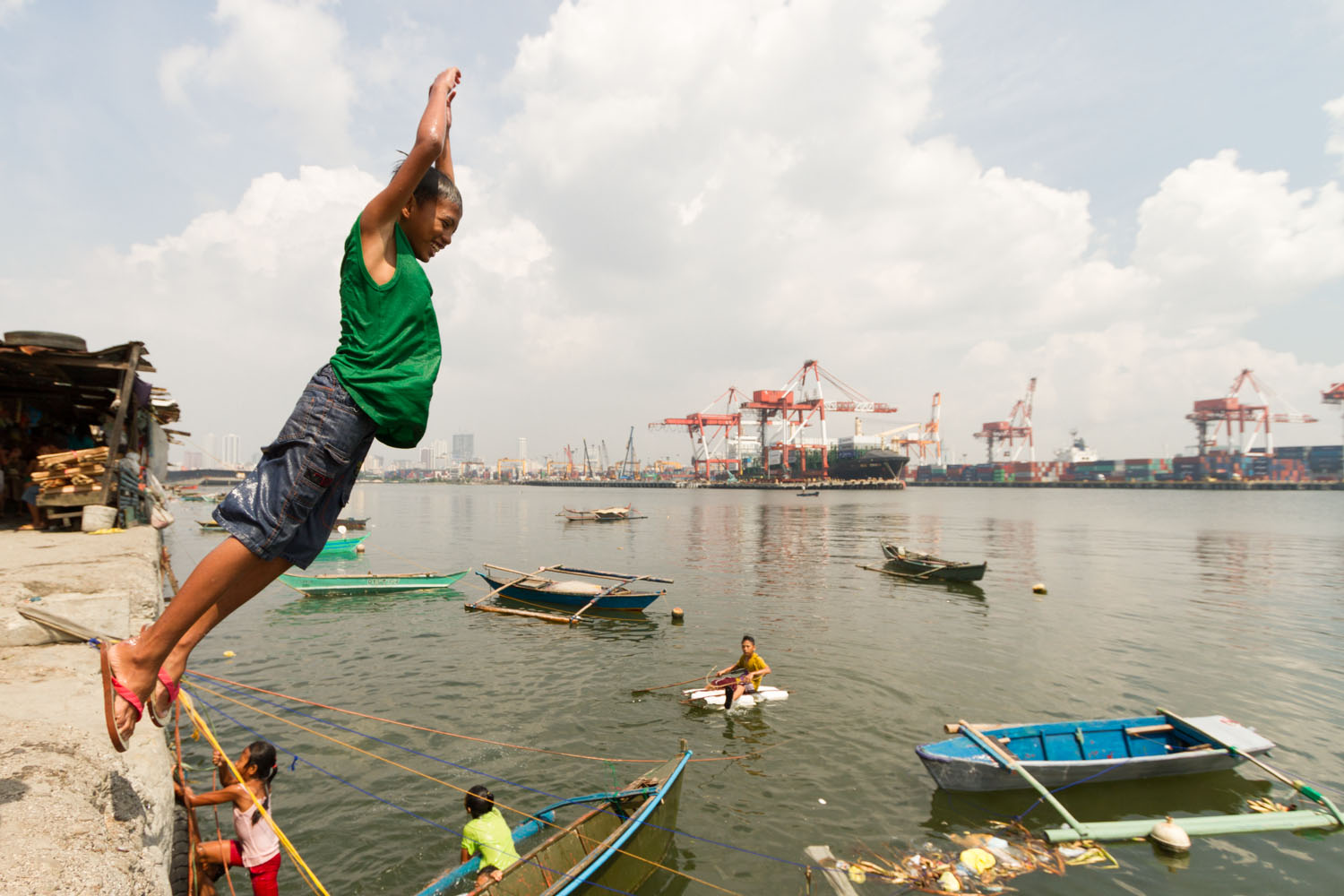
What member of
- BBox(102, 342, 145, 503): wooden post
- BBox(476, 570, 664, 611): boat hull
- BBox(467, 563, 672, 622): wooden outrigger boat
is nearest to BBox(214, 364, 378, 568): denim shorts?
BBox(102, 342, 145, 503): wooden post

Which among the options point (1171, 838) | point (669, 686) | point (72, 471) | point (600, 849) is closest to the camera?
point (600, 849)

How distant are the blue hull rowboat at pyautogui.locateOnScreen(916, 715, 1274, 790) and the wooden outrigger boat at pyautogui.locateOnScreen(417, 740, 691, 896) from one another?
13.6 ft

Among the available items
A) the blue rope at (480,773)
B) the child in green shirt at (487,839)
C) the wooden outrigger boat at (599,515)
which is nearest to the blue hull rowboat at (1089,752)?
the blue rope at (480,773)

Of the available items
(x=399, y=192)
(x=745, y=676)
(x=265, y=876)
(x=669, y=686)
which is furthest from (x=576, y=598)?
(x=399, y=192)

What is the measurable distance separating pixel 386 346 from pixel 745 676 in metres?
11.8

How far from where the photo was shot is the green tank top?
1.85 metres

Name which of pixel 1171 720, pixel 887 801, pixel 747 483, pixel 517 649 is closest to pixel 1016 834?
pixel 887 801

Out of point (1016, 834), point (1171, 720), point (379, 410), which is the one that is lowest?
point (1016, 834)

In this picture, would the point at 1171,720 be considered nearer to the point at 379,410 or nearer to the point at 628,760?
the point at 628,760

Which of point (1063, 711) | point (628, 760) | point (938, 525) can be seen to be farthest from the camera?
point (938, 525)

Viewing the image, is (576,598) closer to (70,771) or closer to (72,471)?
(72,471)

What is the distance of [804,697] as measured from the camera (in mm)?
12828

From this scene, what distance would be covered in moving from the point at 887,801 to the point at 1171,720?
17.0 ft

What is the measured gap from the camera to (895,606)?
21.6m
